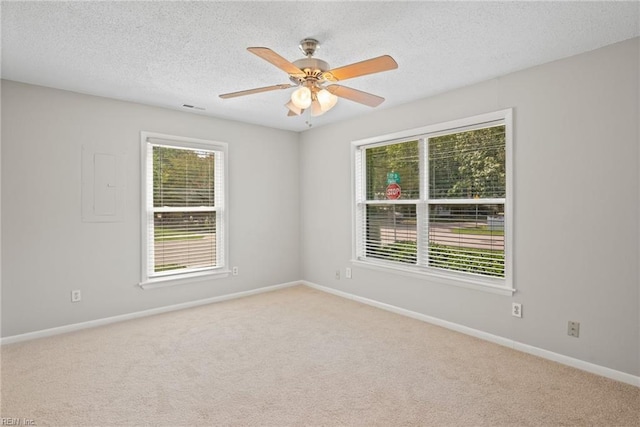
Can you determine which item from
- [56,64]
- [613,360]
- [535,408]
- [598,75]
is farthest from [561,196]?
[56,64]

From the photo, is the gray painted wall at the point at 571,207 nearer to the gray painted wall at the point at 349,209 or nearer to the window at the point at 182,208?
the gray painted wall at the point at 349,209

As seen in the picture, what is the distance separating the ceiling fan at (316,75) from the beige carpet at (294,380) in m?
2.02

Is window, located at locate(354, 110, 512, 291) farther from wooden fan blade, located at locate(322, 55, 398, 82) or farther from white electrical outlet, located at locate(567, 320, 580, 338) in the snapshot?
wooden fan blade, located at locate(322, 55, 398, 82)

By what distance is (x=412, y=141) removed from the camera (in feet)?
13.2

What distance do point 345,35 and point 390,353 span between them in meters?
2.53

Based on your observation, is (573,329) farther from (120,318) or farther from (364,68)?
(120,318)

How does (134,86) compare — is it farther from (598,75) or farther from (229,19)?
(598,75)

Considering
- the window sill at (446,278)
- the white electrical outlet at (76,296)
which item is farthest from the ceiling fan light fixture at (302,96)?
the white electrical outlet at (76,296)

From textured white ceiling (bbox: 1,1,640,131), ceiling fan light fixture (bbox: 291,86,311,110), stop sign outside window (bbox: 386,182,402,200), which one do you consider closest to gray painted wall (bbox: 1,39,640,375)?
textured white ceiling (bbox: 1,1,640,131)

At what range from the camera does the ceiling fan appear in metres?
2.09

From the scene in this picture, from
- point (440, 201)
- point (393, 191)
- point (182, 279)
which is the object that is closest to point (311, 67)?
point (440, 201)

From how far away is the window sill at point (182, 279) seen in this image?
13.4 feet

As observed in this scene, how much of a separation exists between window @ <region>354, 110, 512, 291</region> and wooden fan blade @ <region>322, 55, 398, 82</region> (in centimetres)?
165

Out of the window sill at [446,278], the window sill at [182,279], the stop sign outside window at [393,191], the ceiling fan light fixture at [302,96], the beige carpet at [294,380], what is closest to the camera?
the beige carpet at [294,380]
